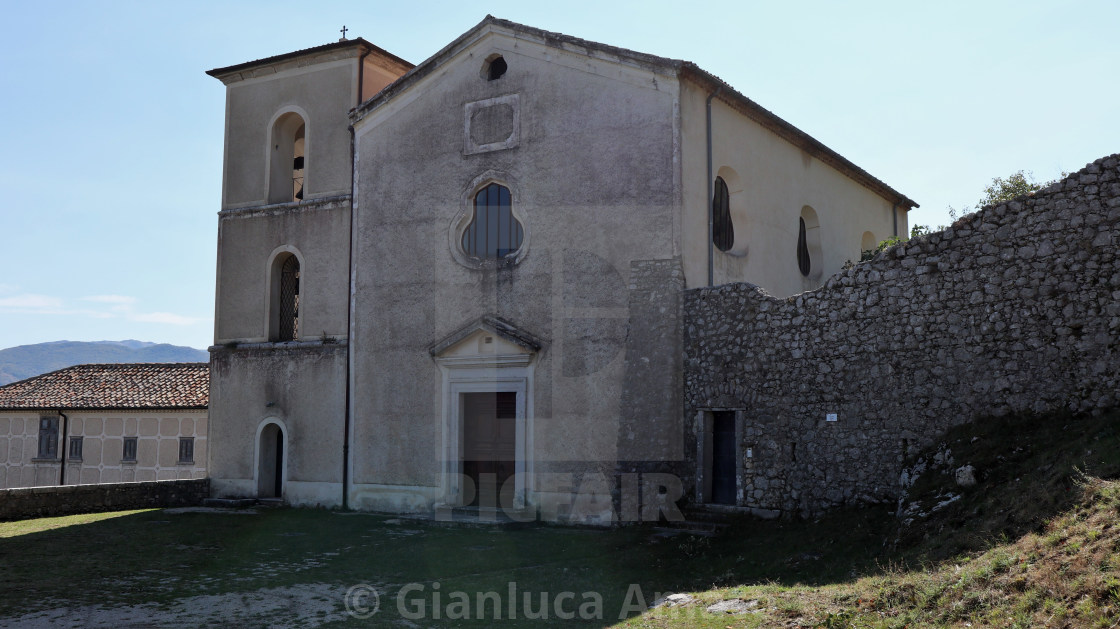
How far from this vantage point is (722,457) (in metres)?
13.7

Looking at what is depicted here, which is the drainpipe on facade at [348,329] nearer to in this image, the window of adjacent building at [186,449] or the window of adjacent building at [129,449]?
the window of adjacent building at [186,449]

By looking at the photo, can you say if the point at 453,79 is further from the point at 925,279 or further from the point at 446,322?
the point at 925,279

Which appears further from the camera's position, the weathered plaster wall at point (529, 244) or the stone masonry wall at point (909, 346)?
the weathered plaster wall at point (529, 244)

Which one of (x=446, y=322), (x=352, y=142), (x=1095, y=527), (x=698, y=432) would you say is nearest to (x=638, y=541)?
(x=698, y=432)

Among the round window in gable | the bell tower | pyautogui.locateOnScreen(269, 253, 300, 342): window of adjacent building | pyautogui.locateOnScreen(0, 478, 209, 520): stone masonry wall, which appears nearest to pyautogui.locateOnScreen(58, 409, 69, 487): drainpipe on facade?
pyautogui.locateOnScreen(0, 478, 209, 520): stone masonry wall

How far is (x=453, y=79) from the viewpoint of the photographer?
17.1m

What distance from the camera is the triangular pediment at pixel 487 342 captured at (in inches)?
611

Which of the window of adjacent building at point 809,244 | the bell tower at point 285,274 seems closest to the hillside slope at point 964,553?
the window of adjacent building at point 809,244

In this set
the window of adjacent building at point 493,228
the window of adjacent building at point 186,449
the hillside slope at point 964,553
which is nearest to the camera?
the hillside slope at point 964,553

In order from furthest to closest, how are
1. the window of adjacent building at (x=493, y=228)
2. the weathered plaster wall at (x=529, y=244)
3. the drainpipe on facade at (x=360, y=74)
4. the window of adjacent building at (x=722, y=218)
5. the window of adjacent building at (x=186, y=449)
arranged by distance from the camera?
1. the window of adjacent building at (x=186, y=449)
2. the drainpipe on facade at (x=360, y=74)
3. the window of adjacent building at (x=493, y=228)
4. the window of adjacent building at (x=722, y=218)
5. the weathered plaster wall at (x=529, y=244)

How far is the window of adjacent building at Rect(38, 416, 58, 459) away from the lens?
1240 inches

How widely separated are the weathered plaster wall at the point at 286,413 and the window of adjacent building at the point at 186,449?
443 inches

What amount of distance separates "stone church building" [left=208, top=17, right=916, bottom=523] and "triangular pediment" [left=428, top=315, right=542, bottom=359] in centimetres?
4

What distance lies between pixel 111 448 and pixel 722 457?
24.8 m
